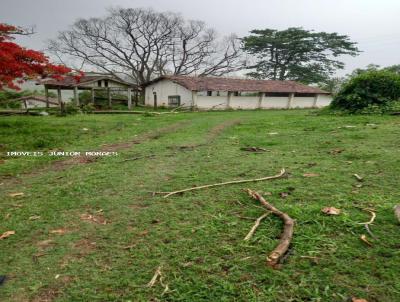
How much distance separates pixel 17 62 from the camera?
939 cm

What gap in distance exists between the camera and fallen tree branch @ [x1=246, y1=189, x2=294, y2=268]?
2222 mm

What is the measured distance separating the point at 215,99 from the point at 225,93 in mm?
1377

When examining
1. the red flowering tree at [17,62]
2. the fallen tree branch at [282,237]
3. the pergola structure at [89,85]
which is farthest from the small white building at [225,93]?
the fallen tree branch at [282,237]

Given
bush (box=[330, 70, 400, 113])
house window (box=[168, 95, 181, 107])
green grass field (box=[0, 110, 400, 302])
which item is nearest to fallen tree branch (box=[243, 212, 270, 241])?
green grass field (box=[0, 110, 400, 302])

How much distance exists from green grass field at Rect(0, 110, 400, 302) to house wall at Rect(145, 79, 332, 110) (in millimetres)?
22166

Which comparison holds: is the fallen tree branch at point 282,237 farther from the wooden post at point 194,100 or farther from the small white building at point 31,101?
the small white building at point 31,101

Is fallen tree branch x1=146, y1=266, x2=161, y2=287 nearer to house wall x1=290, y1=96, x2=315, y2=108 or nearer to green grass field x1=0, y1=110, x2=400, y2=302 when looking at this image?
green grass field x1=0, y1=110, x2=400, y2=302

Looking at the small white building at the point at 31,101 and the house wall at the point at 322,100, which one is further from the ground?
the house wall at the point at 322,100

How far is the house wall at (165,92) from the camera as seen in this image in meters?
27.0

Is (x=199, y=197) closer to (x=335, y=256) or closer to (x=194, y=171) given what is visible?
(x=194, y=171)

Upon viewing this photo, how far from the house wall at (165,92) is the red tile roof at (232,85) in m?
0.58

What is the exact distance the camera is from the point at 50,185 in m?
4.56

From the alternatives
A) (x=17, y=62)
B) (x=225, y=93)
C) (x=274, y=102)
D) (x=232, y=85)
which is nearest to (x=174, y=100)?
(x=225, y=93)

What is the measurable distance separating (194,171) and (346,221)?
8.57ft
